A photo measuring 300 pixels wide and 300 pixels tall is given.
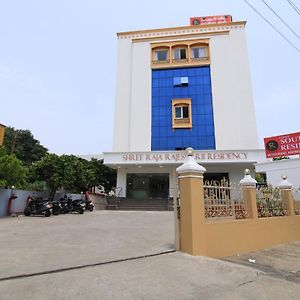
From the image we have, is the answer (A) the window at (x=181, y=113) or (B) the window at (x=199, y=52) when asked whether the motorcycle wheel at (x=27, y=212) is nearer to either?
(A) the window at (x=181, y=113)

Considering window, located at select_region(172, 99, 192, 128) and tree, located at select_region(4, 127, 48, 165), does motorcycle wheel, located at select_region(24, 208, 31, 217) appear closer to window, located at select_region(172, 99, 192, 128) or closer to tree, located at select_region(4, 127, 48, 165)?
window, located at select_region(172, 99, 192, 128)

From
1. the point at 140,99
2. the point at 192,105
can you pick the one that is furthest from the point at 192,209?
the point at 140,99

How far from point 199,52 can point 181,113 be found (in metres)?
6.66

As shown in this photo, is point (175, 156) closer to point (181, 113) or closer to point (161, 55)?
point (181, 113)

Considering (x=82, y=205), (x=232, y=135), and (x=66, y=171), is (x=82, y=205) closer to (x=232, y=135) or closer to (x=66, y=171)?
(x=66, y=171)

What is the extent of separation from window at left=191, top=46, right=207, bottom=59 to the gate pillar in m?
24.3

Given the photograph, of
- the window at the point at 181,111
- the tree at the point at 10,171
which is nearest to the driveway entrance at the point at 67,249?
the tree at the point at 10,171

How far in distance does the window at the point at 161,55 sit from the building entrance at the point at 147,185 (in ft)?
38.8

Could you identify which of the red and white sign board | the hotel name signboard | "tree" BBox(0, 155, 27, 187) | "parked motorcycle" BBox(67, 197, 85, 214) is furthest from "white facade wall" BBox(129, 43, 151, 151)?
"tree" BBox(0, 155, 27, 187)

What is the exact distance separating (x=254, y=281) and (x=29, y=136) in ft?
120

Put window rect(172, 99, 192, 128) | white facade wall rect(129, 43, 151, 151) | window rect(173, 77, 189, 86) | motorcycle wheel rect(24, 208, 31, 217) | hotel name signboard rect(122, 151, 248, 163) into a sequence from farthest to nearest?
1. window rect(173, 77, 189, 86)
2. window rect(172, 99, 192, 128)
3. white facade wall rect(129, 43, 151, 151)
4. hotel name signboard rect(122, 151, 248, 163)
5. motorcycle wheel rect(24, 208, 31, 217)

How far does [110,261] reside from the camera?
5195mm

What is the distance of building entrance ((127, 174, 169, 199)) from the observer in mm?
25594

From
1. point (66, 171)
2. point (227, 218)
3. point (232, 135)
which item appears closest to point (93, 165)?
point (66, 171)
